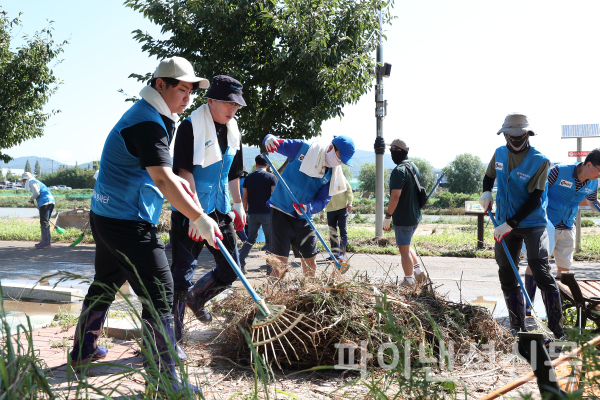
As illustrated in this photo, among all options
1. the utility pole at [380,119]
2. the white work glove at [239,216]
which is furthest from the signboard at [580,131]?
the white work glove at [239,216]

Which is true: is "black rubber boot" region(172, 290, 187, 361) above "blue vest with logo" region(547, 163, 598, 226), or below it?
below

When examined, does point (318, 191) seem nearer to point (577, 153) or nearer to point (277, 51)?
point (277, 51)

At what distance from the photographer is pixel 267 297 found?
367 cm

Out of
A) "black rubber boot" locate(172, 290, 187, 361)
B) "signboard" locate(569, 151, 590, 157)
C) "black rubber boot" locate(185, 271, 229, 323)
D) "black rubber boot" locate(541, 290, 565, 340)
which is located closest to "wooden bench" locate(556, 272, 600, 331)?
"black rubber boot" locate(541, 290, 565, 340)

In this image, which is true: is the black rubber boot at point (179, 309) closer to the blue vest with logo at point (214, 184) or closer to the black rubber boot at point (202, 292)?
the black rubber boot at point (202, 292)

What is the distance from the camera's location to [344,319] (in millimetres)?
3309

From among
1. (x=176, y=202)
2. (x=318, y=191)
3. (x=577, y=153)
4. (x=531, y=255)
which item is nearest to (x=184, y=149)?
(x=176, y=202)

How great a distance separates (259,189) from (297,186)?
2.81m

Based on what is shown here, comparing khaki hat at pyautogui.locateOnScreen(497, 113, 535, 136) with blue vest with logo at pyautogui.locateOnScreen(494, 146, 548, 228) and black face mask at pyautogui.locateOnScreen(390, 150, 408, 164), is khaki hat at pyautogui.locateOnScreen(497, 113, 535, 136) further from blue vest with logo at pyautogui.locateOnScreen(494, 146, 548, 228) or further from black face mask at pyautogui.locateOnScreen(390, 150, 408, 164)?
black face mask at pyautogui.locateOnScreen(390, 150, 408, 164)

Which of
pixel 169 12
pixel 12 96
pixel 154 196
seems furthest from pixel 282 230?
pixel 12 96

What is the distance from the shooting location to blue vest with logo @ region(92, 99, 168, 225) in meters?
2.85

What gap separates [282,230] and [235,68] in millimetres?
5418

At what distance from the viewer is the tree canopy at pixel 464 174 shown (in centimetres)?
5553

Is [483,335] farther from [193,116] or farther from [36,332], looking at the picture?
[36,332]
